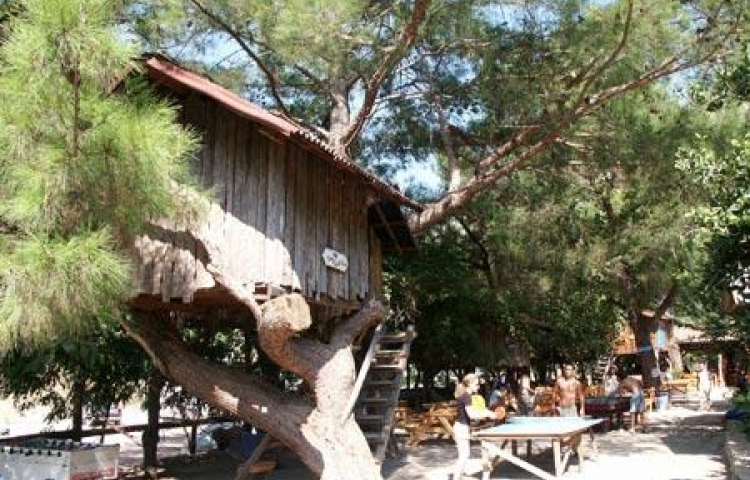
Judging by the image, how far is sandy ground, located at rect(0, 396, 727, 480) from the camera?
12.1m

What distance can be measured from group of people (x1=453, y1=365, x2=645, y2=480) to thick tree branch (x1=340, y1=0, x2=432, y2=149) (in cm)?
422

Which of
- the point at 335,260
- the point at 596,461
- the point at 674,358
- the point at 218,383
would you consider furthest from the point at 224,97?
the point at 674,358

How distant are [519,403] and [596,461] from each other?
26.6 feet

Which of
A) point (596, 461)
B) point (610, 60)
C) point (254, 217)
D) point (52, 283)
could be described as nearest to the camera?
point (52, 283)

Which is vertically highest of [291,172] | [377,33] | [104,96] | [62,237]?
[377,33]

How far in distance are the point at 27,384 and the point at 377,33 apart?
7878 millimetres

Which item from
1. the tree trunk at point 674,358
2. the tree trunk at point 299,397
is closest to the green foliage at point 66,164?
the tree trunk at point 299,397

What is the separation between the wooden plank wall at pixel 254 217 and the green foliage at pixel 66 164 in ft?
8.77

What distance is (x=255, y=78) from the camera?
14.3m

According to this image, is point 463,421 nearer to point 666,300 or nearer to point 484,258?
point 484,258

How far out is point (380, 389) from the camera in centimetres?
1329

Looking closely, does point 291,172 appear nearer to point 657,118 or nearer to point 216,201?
point 216,201

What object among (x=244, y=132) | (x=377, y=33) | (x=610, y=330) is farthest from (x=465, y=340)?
(x=610, y=330)

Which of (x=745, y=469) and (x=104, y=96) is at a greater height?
(x=104, y=96)
